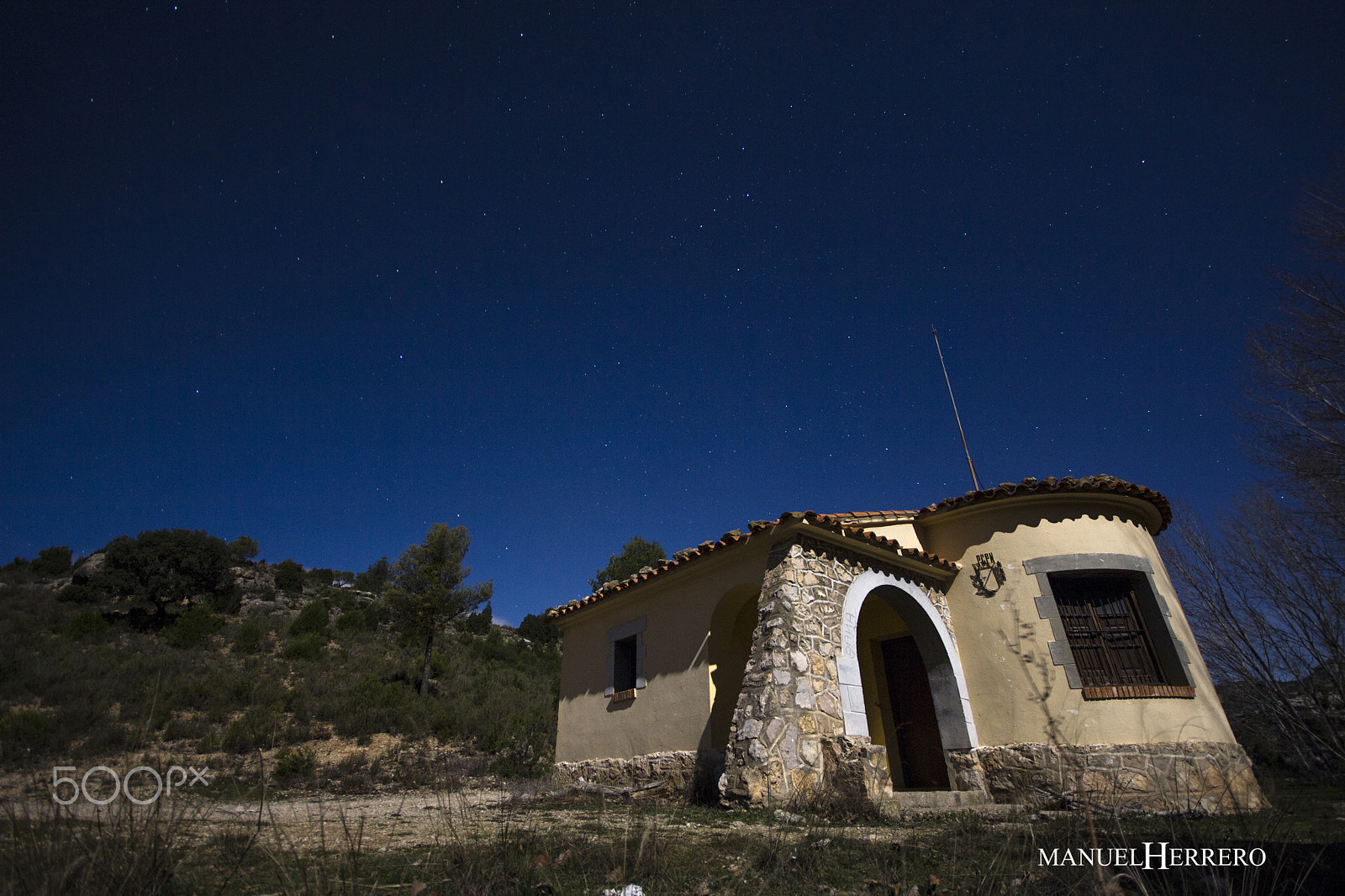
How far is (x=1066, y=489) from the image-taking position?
8.36 m

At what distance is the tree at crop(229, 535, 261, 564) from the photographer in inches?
1218

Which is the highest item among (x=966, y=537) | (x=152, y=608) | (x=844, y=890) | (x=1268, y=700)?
(x=152, y=608)

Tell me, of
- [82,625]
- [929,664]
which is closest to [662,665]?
[929,664]

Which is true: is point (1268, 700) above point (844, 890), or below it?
above

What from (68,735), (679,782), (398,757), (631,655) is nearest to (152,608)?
(68,735)

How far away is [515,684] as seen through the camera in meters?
21.2

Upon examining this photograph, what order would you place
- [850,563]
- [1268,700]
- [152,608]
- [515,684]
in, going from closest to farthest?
[1268,700] < [850,563] < [515,684] < [152,608]

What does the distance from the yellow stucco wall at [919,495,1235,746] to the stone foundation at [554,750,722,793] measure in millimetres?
3823

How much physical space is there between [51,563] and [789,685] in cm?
3926

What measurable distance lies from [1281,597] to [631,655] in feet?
27.1

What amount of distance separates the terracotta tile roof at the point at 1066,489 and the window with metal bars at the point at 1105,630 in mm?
1136

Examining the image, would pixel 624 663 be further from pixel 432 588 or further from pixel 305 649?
pixel 305 649

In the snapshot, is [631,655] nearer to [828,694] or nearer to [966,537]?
[828,694]

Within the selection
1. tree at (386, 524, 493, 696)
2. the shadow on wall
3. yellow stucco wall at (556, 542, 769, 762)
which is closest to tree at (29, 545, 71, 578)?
tree at (386, 524, 493, 696)
